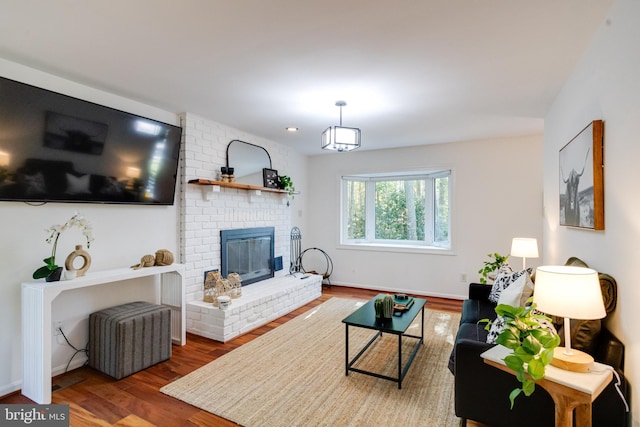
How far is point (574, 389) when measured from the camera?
130 centimetres

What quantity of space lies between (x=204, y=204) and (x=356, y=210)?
9.62 feet

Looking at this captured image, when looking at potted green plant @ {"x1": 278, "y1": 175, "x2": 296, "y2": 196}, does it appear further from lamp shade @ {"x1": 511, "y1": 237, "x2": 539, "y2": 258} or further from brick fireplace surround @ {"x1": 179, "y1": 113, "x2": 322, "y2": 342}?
lamp shade @ {"x1": 511, "y1": 237, "x2": 539, "y2": 258}

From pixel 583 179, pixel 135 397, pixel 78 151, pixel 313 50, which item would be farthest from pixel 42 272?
pixel 583 179

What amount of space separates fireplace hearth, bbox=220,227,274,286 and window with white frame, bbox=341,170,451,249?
1618 millimetres

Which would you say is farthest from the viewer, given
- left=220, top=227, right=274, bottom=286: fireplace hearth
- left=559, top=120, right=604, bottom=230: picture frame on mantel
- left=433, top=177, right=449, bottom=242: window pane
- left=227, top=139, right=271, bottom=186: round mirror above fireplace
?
left=433, top=177, right=449, bottom=242: window pane

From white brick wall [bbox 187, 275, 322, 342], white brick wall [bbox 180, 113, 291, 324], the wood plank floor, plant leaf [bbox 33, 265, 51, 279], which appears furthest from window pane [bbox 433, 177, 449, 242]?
plant leaf [bbox 33, 265, 51, 279]

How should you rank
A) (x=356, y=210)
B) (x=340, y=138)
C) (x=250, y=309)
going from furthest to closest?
(x=356, y=210)
(x=250, y=309)
(x=340, y=138)

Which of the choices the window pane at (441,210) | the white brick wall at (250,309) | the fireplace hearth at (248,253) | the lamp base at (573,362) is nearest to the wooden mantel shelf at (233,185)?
the fireplace hearth at (248,253)

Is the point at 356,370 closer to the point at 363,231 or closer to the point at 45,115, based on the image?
the point at 45,115

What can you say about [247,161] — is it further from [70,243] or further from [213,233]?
[70,243]

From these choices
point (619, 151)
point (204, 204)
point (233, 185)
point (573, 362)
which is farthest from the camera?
point (233, 185)

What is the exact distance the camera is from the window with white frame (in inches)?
206

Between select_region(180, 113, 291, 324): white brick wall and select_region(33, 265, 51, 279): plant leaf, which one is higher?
select_region(180, 113, 291, 324): white brick wall

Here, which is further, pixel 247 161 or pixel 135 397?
pixel 247 161
